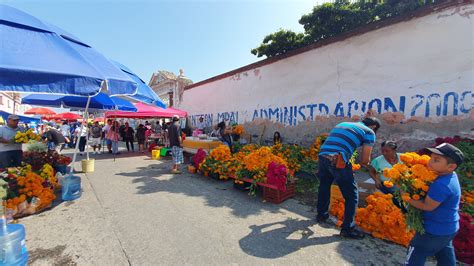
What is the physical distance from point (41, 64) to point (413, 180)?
425 cm

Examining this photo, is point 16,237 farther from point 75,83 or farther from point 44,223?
point 75,83

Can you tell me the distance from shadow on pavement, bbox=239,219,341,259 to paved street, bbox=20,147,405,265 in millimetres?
13

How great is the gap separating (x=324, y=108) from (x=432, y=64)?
2.92 metres

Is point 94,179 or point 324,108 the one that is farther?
point 324,108

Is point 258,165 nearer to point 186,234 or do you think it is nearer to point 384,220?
point 186,234

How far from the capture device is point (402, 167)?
2.20 metres

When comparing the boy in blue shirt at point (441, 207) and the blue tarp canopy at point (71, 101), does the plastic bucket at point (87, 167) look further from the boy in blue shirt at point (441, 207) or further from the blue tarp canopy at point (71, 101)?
the boy in blue shirt at point (441, 207)

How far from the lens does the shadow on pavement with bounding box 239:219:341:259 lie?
2.93m

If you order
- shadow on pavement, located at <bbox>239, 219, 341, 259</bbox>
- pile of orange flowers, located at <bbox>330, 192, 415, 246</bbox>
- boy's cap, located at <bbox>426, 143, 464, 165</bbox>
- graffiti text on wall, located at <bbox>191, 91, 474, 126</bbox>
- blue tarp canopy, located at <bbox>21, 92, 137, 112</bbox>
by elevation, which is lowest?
shadow on pavement, located at <bbox>239, 219, 341, 259</bbox>

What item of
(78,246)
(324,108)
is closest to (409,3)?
(324,108)

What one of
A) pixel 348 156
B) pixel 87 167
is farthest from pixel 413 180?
pixel 87 167

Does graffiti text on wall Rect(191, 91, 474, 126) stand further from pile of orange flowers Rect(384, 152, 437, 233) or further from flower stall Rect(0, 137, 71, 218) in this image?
flower stall Rect(0, 137, 71, 218)

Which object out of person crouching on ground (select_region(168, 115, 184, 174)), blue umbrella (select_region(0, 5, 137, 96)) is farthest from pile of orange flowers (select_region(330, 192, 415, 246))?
person crouching on ground (select_region(168, 115, 184, 174))

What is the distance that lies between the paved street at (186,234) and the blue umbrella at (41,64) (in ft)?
6.96
